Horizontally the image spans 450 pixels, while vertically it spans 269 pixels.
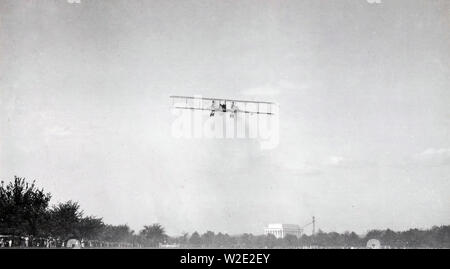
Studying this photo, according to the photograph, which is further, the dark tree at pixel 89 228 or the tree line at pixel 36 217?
the dark tree at pixel 89 228

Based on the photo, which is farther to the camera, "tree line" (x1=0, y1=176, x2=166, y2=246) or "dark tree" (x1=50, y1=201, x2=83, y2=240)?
"dark tree" (x1=50, y1=201, x2=83, y2=240)

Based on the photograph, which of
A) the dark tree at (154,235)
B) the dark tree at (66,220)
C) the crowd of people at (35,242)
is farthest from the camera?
the dark tree at (154,235)

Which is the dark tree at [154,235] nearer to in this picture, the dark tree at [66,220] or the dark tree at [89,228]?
the dark tree at [89,228]

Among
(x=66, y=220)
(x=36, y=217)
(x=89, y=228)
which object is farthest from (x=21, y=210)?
(x=89, y=228)

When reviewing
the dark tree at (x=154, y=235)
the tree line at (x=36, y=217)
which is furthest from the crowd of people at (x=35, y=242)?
the dark tree at (x=154, y=235)

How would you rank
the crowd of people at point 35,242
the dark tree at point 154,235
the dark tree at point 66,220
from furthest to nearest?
the dark tree at point 154,235, the dark tree at point 66,220, the crowd of people at point 35,242

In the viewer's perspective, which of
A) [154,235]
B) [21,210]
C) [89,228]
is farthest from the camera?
[154,235]

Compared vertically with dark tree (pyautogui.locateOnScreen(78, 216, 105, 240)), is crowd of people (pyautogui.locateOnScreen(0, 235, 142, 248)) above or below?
below

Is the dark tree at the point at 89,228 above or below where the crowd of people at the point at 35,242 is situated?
above

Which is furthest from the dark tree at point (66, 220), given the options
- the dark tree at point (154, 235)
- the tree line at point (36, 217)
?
the dark tree at point (154, 235)

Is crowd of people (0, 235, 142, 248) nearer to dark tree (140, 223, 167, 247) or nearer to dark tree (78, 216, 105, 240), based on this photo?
dark tree (78, 216, 105, 240)

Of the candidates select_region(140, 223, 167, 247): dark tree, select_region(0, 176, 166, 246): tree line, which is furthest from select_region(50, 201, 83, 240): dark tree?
select_region(140, 223, 167, 247): dark tree

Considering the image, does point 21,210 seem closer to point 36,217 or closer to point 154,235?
point 36,217
